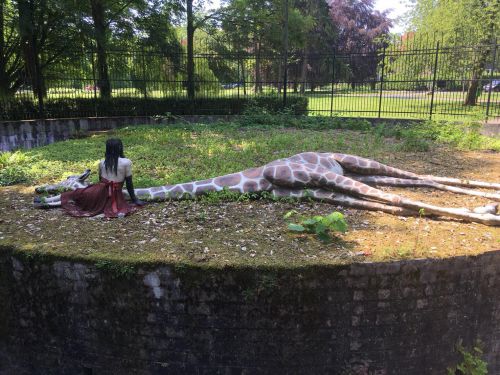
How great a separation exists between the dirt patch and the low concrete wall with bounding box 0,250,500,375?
18 centimetres

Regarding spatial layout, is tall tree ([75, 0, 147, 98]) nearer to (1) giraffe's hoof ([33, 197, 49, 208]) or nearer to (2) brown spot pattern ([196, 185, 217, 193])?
(1) giraffe's hoof ([33, 197, 49, 208])

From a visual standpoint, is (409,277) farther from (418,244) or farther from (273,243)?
(273,243)

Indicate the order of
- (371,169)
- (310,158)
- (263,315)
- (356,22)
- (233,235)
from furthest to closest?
(356,22) → (371,169) → (310,158) → (233,235) → (263,315)

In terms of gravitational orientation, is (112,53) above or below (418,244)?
above

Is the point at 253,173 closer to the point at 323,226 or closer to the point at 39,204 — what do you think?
the point at 323,226

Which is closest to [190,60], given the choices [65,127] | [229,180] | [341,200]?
[65,127]

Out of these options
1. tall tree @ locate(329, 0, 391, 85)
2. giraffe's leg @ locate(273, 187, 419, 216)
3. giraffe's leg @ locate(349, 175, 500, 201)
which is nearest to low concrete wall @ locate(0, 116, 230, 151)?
giraffe's leg @ locate(273, 187, 419, 216)

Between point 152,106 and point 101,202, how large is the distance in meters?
11.9

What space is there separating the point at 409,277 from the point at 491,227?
5.80 feet

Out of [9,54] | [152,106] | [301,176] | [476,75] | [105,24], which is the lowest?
[301,176]

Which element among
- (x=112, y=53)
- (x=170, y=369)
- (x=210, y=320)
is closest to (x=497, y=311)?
(x=210, y=320)

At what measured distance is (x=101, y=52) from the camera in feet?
53.0

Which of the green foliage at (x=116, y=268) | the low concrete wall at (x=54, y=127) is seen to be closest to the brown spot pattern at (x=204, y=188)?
the green foliage at (x=116, y=268)

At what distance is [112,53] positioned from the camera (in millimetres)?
16469
